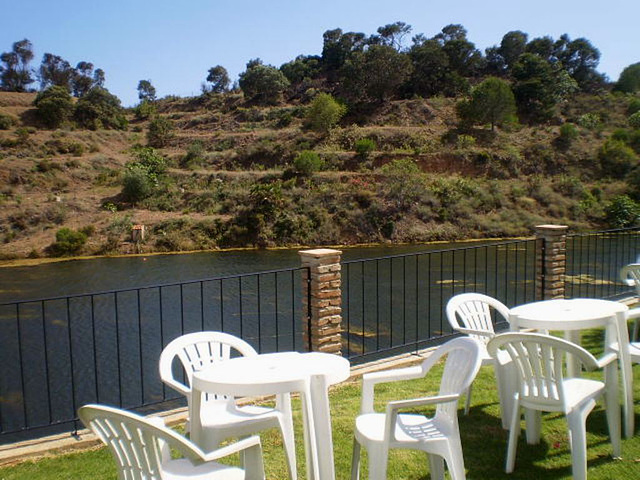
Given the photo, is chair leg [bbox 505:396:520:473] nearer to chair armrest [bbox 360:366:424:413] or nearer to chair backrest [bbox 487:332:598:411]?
chair backrest [bbox 487:332:598:411]

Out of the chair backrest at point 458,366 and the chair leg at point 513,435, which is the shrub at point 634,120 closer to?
the chair leg at point 513,435

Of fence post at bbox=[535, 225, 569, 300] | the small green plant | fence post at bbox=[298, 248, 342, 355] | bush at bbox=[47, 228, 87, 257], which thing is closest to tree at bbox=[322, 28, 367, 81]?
the small green plant

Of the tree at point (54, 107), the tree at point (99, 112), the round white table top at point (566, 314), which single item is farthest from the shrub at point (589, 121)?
the round white table top at point (566, 314)

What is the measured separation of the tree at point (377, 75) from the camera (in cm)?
4541

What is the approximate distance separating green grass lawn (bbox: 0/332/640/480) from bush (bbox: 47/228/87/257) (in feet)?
68.9

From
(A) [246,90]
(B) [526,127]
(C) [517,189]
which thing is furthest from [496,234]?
(A) [246,90]

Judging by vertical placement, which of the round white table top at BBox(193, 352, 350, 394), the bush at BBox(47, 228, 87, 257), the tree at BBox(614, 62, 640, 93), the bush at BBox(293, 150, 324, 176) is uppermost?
the tree at BBox(614, 62, 640, 93)

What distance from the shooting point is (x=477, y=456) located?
10.9 feet

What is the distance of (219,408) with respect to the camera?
3068mm

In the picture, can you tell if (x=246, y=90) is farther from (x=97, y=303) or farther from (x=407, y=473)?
(x=407, y=473)

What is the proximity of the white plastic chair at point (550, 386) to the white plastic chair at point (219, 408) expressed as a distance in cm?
115

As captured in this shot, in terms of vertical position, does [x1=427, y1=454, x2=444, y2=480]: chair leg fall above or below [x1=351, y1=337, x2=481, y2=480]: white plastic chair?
below

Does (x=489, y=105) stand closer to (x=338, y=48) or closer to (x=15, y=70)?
(x=338, y=48)

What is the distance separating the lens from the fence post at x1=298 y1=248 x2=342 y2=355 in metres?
5.22
